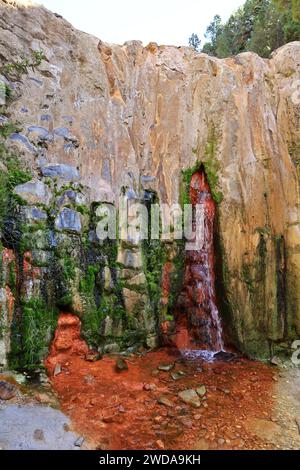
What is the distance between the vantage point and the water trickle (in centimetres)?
715

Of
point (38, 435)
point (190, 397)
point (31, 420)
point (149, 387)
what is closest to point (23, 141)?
point (31, 420)

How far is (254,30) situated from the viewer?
17797 millimetres

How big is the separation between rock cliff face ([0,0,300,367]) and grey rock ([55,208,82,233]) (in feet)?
0.06

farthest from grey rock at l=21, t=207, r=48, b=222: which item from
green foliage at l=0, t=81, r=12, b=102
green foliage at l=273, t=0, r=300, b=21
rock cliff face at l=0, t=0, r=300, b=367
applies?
green foliage at l=273, t=0, r=300, b=21

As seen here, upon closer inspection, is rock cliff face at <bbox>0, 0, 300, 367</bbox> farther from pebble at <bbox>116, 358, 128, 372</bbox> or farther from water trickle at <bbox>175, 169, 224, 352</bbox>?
pebble at <bbox>116, 358, 128, 372</bbox>

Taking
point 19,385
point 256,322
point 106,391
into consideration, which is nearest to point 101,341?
point 106,391

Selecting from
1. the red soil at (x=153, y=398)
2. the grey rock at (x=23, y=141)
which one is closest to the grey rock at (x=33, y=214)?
the grey rock at (x=23, y=141)

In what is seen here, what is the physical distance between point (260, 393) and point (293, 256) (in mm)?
3020

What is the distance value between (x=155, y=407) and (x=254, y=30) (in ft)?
62.8

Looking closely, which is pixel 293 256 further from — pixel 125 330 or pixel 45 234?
pixel 45 234

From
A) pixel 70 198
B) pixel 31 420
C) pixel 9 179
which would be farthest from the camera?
pixel 70 198

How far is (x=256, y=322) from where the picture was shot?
6.95 metres

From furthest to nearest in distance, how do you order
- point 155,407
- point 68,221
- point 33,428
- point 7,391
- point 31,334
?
1. point 68,221
2. point 31,334
3. point 155,407
4. point 7,391
5. point 33,428

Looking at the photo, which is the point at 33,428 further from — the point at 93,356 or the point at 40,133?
the point at 40,133
